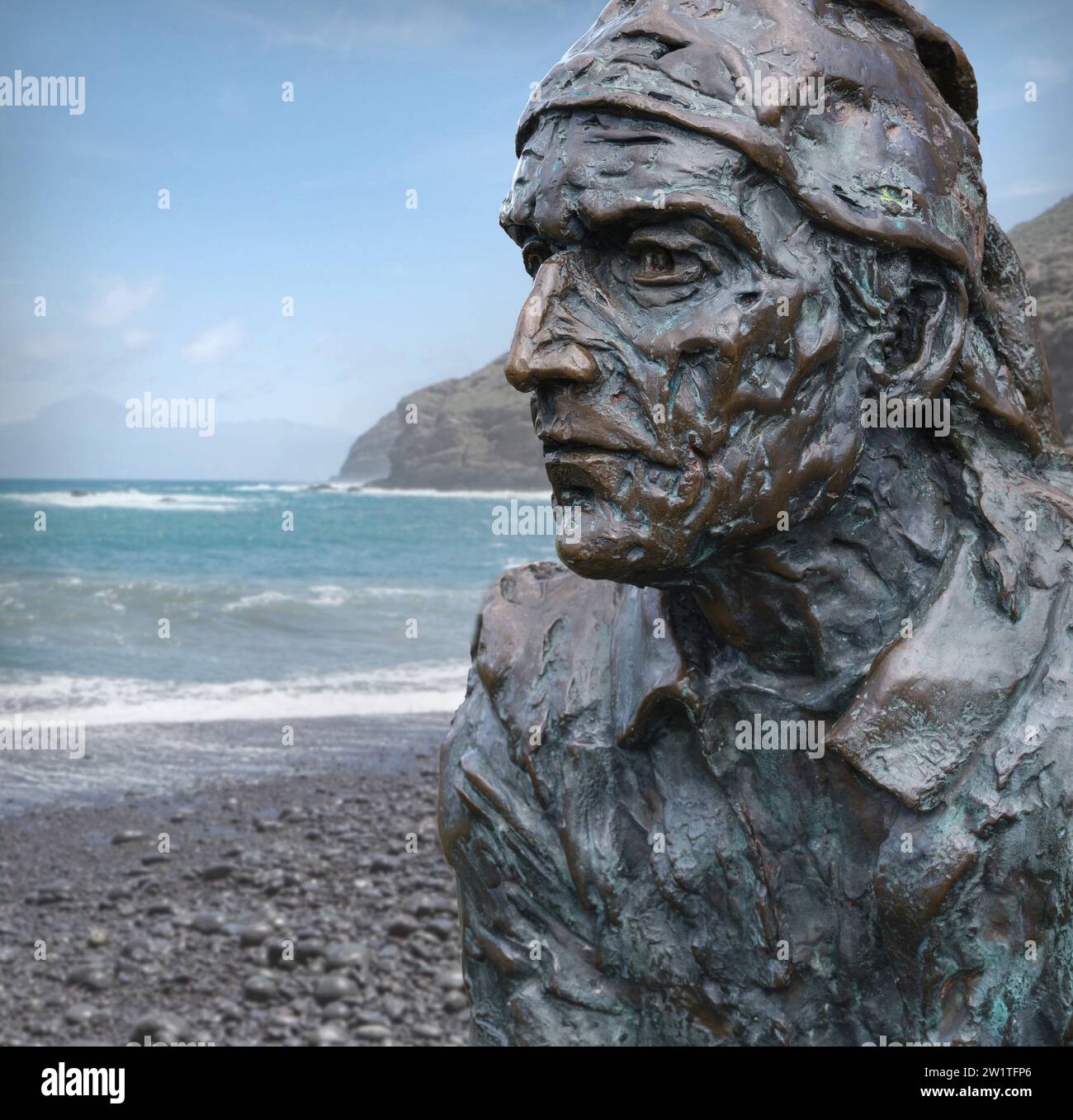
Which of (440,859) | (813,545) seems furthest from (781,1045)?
(440,859)

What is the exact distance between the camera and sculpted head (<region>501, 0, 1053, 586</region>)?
7.03 feet

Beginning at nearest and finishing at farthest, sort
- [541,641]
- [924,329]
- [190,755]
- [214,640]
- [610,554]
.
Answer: [610,554] < [924,329] < [541,641] < [190,755] < [214,640]

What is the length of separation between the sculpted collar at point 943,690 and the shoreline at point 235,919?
4.39m

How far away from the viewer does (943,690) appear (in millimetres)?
2270

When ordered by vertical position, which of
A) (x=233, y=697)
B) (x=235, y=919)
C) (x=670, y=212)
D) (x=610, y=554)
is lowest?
(x=235, y=919)

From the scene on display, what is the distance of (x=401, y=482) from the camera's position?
72500 mm

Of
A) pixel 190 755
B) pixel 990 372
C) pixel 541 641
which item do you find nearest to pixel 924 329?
pixel 990 372

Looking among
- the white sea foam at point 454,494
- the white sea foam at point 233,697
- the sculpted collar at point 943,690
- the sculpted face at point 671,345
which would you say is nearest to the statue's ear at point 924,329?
the sculpted face at point 671,345

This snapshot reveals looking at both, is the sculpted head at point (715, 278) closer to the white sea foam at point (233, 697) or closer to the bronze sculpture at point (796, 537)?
the bronze sculpture at point (796, 537)

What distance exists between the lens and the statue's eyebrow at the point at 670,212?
6.88 ft

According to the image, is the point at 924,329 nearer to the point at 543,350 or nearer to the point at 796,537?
the point at 796,537

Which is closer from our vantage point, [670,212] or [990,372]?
[670,212]

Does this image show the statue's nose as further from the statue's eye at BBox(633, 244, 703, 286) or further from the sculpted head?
the statue's eye at BBox(633, 244, 703, 286)

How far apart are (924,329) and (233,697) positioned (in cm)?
1194
